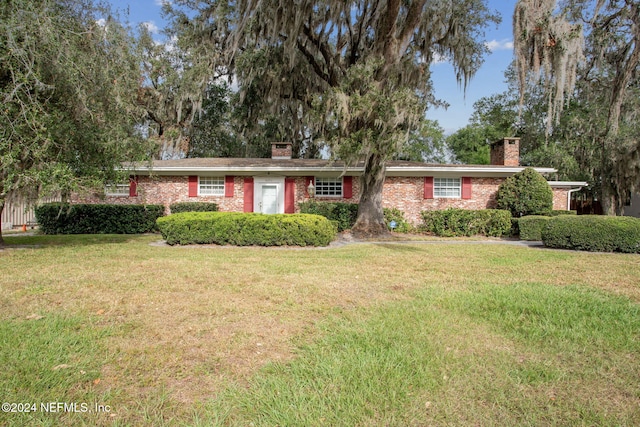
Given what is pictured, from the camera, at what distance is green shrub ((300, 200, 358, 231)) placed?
13253 millimetres

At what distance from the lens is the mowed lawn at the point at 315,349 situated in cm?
211

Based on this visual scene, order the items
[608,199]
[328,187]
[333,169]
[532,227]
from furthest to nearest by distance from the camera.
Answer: [608,199]
[328,187]
[333,169]
[532,227]

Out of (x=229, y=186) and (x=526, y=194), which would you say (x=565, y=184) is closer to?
(x=526, y=194)

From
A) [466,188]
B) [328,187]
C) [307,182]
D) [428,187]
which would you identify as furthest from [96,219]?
[466,188]

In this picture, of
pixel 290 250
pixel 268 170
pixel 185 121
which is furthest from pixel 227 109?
pixel 290 250

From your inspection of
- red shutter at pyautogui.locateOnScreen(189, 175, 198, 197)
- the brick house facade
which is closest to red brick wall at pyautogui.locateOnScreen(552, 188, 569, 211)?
the brick house facade

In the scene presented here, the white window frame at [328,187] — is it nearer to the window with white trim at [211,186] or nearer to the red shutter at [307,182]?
the red shutter at [307,182]

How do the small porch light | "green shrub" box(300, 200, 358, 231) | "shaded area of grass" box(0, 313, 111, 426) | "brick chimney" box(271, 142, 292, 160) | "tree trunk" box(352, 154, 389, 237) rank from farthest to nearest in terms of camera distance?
"brick chimney" box(271, 142, 292, 160)
the small porch light
"green shrub" box(300, 200, 358, 231)
"tree trunk" box(352, 154, 389, 237)
"shaded area of grass" box(0, 313, 111, 426)

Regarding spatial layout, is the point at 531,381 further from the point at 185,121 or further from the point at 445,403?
the point at 185,121

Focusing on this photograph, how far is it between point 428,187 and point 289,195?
5819mm

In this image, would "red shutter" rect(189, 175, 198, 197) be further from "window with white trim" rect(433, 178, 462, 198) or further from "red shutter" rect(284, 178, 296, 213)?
"window with white trim" rect(433, 178, 462, 198)

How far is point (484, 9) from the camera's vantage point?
13039 millimetres

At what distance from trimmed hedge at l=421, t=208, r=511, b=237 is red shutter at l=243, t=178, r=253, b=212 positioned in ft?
23.3

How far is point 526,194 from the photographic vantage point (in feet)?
43.6
